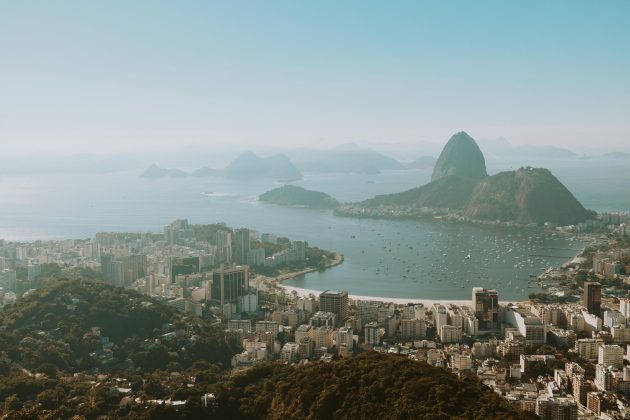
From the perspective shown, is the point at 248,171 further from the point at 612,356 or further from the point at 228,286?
the point at 612,356

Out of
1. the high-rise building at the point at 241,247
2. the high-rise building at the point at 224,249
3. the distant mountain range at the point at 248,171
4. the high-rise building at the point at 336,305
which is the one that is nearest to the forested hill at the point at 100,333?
the high-rise building at the point at 336,305

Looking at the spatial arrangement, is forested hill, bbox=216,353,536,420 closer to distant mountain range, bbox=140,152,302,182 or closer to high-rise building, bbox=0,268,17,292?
high-rise building, bbox=0,268,17,292

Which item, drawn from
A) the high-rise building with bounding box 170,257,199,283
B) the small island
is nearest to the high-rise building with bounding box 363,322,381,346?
the high-rise building with bounding box 170,257,199,283

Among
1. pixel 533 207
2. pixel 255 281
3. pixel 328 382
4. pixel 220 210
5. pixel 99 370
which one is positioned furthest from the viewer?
pixel 220 210

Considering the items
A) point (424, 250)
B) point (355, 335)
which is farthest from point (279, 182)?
point (355, 335)

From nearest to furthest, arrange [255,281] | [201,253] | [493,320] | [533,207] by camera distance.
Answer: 1. [493,320]
2. [255,281]
3. [201,253]
4. [533,207]

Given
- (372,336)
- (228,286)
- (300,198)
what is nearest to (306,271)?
(228,286)

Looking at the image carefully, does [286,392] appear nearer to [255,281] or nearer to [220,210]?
[255,281]
